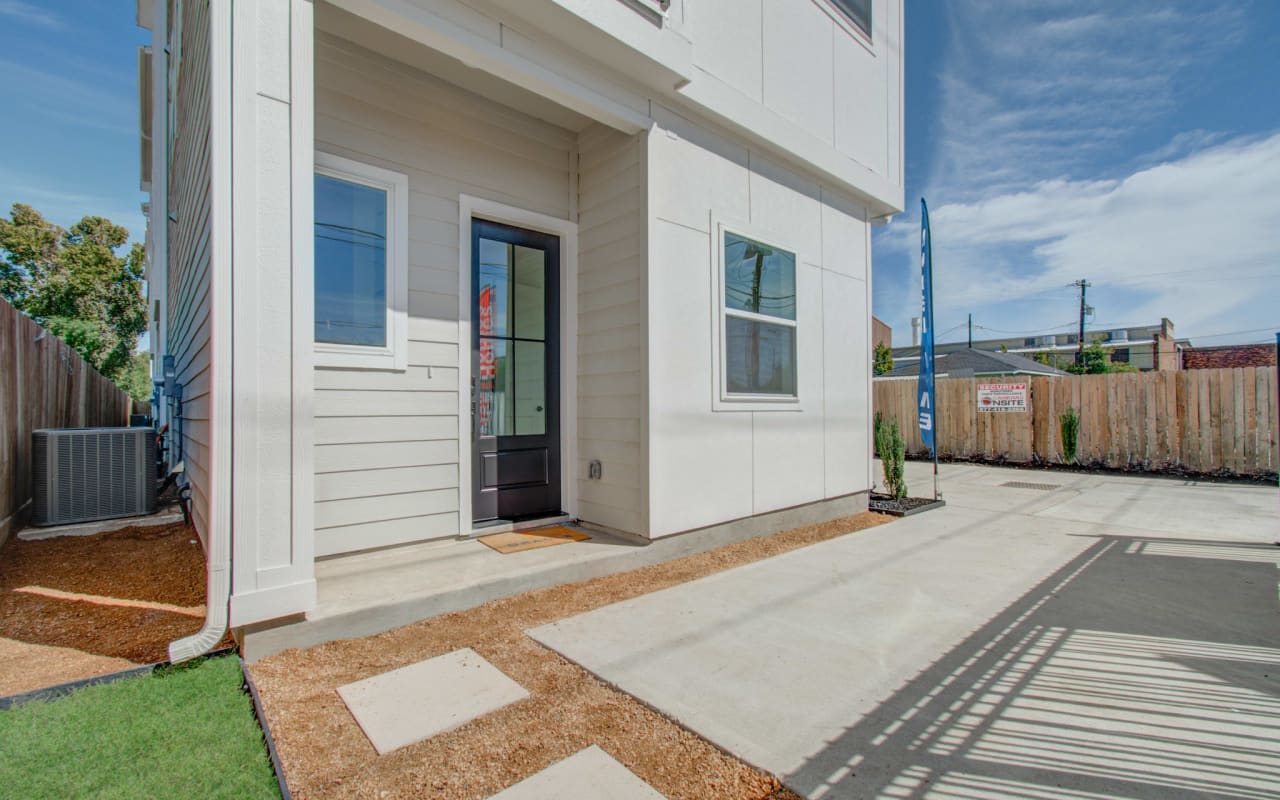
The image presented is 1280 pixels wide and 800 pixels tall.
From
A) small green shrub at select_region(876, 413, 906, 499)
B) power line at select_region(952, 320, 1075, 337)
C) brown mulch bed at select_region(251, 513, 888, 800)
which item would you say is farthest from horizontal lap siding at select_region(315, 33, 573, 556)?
power line at select_region(952, 320, 1075, 337)

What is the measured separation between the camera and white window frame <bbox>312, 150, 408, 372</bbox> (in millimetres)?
3020

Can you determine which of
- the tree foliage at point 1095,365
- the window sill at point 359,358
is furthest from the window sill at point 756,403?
the tree foliage at point 1095,365

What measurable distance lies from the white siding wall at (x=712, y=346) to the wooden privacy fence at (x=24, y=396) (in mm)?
4433

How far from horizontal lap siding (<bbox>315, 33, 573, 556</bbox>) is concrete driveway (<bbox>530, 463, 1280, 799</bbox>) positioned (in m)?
1.38

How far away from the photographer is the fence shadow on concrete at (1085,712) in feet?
4.58

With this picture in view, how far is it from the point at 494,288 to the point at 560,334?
60 centimetres

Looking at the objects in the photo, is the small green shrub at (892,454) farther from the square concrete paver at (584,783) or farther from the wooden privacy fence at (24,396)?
the wooden privacy fence at (24,396)

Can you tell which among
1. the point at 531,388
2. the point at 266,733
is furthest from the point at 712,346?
the point at 266,733

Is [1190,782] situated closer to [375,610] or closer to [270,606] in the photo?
[375,610]

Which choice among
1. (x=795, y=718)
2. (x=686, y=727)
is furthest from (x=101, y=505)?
(x=795, y=718)

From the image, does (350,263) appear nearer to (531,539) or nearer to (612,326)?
(612,326)

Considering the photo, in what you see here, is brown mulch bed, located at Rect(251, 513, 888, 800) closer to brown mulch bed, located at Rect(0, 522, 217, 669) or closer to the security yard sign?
brown mulch bed, located at Rect(0, 522, 217, 669)

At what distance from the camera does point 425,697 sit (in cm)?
183

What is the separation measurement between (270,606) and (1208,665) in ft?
12.6
